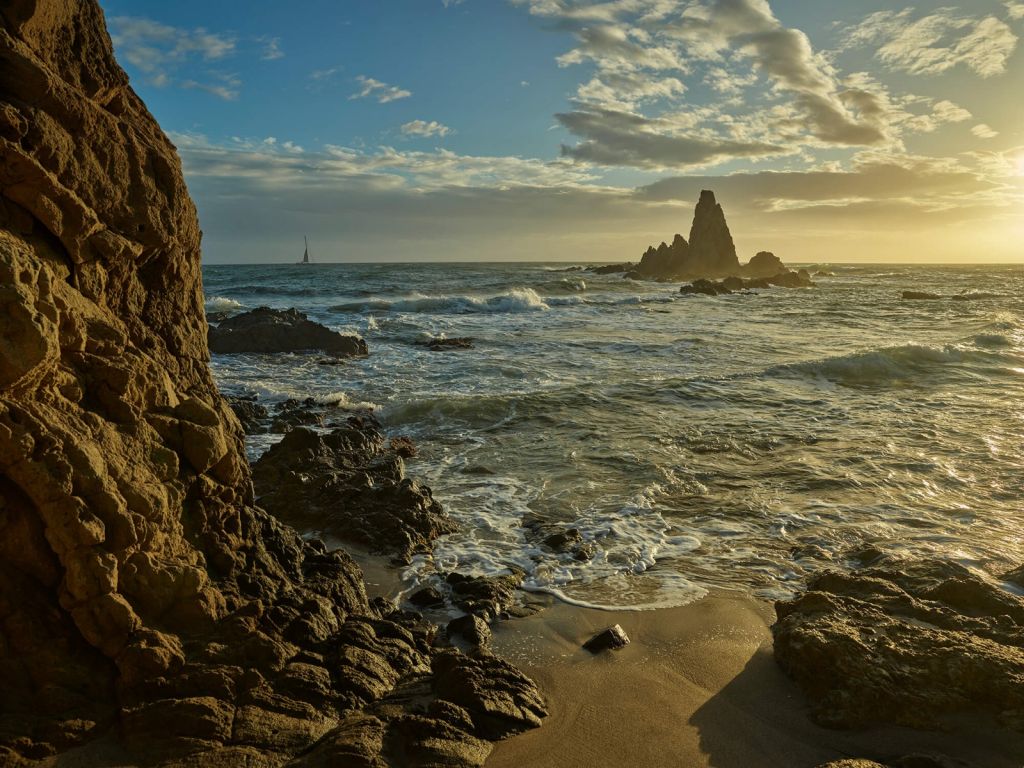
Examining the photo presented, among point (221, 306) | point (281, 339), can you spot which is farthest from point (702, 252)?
point (281, 339)

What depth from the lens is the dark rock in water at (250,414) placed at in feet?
38.6

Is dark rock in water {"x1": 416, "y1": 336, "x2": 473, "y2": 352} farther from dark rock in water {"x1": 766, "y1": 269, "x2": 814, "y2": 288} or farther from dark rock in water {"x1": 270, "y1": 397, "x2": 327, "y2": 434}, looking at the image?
dark rock in water {"x1": 766, "y1": 269, "x2": 814, "y2": 288}

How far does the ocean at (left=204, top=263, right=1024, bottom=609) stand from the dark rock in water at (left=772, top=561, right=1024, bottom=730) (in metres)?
1.03

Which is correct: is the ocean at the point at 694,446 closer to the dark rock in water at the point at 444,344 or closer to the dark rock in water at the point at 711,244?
the dark rock in water at the point at 444,344

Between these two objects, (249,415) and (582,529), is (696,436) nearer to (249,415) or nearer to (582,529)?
(582,529)

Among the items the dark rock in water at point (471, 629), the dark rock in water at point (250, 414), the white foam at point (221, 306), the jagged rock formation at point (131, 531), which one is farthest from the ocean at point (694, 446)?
the white foam at point (221, 306)

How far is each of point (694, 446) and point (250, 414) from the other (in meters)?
7.88

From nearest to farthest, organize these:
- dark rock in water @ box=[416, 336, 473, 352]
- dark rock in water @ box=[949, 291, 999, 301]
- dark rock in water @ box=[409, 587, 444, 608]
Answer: dark rock in water @ box=[409, 587, 444, 608] < dark rock in water @ box=[416, 336, 473, 352] < dark rock in water @ box=[949, 291, 999, 301]

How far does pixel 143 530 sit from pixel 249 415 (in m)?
8.75

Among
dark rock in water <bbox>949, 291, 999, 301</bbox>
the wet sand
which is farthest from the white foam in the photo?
dark rock in water <bbox>949, 291, 999, 301</bbox>

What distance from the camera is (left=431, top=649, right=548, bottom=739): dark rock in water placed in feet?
13.2

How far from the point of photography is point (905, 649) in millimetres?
4562

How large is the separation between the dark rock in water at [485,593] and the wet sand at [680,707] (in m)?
0.24

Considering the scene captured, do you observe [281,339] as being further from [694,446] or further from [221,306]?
[221,306]
